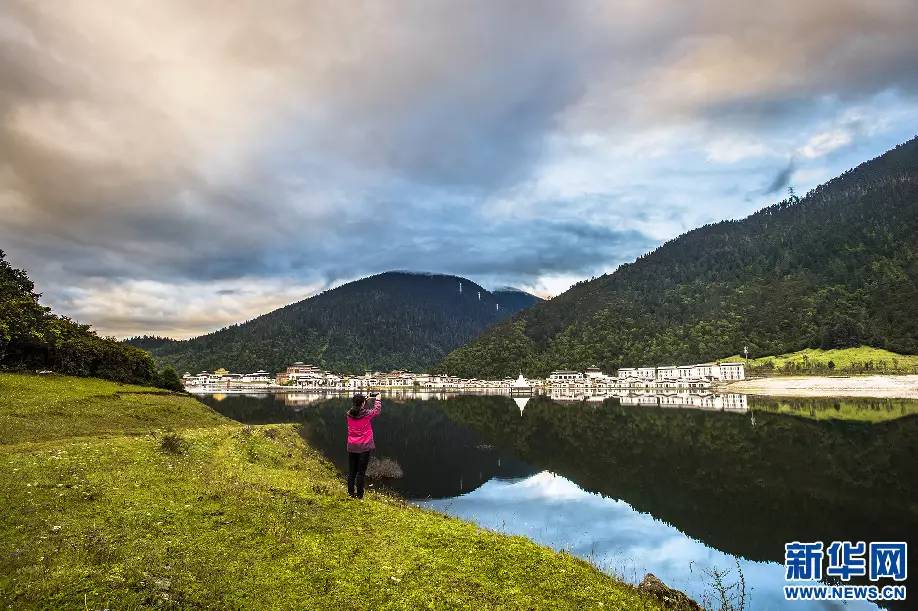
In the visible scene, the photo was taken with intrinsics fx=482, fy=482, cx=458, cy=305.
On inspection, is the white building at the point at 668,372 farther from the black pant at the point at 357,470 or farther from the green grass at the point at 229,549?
the green grass at the point at 229,549

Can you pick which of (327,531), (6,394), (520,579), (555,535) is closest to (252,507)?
(327,531)

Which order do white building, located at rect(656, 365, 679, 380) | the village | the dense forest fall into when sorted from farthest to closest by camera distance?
white building, located at rect(656, 365, 679, 380)
the village
the dense forest

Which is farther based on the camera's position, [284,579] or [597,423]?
[597,423]

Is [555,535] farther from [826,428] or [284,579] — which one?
[826,428]

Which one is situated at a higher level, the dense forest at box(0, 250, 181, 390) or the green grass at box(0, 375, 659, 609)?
the dense forest at box(0, 250, 181, 390)

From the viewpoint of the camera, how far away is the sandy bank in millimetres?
100250

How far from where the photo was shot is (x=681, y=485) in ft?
106

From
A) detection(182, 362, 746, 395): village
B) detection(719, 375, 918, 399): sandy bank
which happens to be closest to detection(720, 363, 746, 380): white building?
detection(182, 362, 746, 395): village

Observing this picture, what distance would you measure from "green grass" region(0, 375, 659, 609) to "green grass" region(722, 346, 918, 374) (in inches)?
5665

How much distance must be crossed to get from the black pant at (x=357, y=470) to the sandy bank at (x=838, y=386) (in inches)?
4568

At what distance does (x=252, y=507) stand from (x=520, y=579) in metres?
7.91

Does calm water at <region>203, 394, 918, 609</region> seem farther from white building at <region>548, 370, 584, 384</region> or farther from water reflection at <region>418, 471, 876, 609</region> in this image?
white building at <region>548, 370, 584, 384</region>

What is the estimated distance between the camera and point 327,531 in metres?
12.8

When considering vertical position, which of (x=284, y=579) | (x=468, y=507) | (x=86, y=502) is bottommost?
(x=468, y=507)
